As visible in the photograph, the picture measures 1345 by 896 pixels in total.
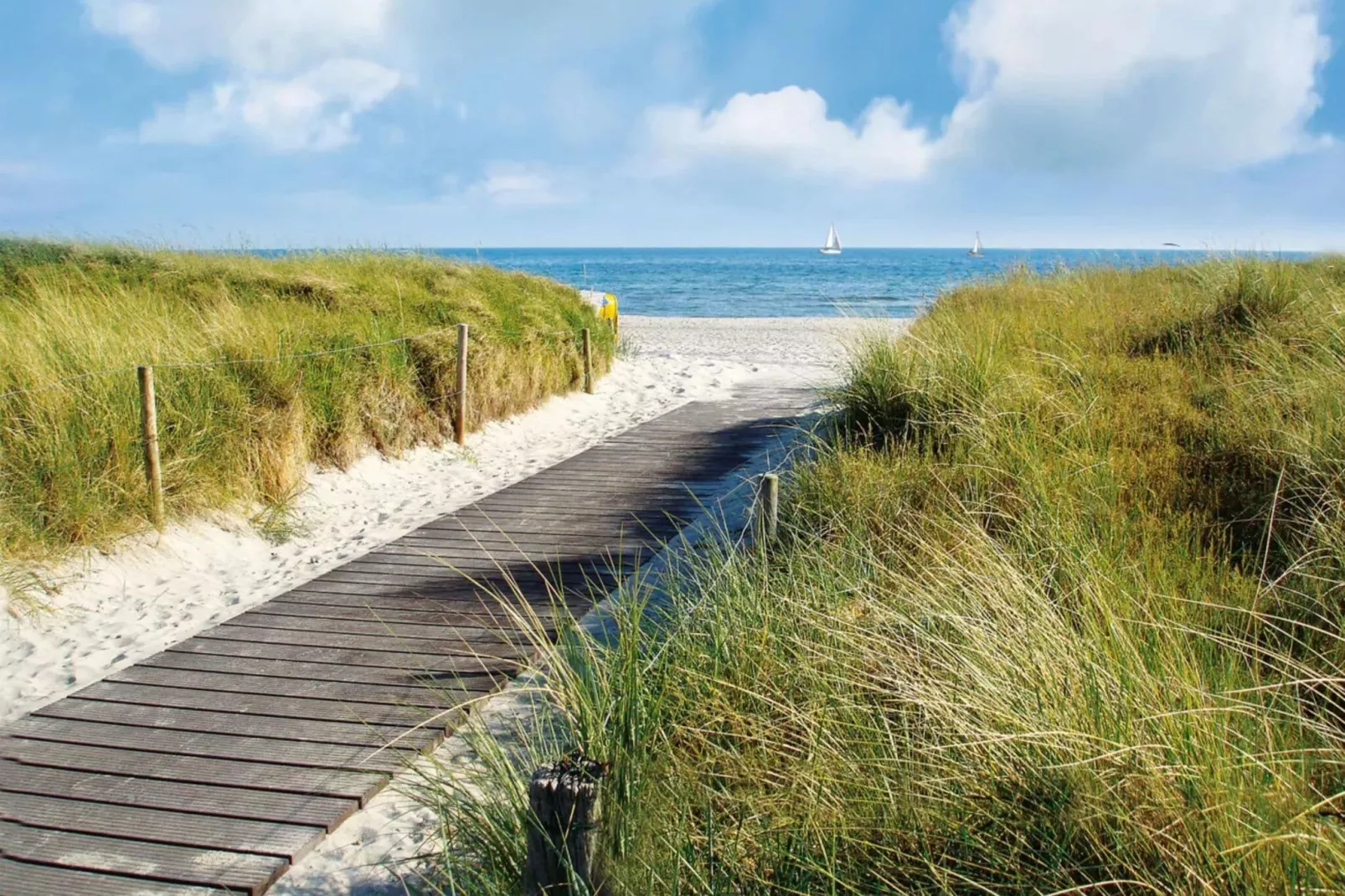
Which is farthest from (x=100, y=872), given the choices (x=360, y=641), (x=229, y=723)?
(x=360, y=641)

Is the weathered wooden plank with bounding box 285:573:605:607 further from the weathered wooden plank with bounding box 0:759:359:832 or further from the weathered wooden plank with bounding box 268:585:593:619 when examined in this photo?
the weathered wooden plank with bounding box 0:759:359:832

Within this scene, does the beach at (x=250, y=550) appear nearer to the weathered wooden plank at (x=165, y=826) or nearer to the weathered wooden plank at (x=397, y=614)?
the weathered wooden plank at (x=397, y=614)

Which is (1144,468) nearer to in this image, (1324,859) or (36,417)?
(1324,859)

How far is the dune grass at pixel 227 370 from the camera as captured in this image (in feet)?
18.3

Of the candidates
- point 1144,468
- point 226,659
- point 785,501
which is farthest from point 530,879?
point 1144,468

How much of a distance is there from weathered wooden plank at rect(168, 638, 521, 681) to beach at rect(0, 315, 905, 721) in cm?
23

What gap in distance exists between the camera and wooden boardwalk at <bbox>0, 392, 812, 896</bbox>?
122 inches

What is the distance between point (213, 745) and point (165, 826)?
21.2 inches

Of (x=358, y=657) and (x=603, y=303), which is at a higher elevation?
(x=603, y=303)

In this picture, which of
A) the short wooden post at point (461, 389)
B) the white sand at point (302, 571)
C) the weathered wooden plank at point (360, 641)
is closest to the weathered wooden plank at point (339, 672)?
the weathered wooden plank at point (360, 641)

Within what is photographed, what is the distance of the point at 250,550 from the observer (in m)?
6.10

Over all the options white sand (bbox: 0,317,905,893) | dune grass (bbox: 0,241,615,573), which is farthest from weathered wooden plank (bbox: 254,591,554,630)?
dune grass (bbox: 0,241,615,573)

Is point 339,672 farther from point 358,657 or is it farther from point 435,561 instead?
point 435,561

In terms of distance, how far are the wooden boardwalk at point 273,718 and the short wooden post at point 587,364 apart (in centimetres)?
506
